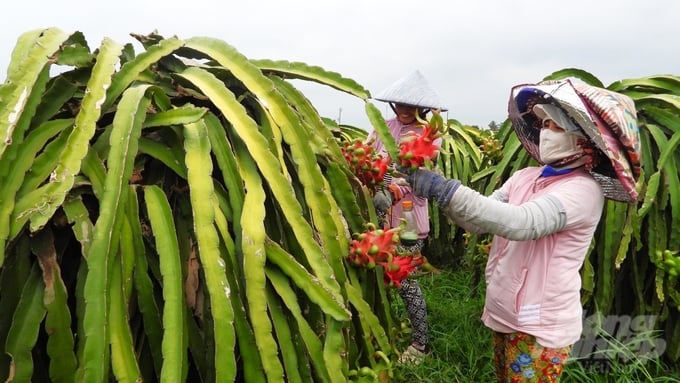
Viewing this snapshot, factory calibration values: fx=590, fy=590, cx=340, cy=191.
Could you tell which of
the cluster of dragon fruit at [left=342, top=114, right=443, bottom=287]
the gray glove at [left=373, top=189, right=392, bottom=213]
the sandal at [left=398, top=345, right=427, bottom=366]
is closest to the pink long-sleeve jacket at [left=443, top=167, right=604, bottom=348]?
the cluster of dragon fruit at [left=342, top=114, right=443, bottom=287]

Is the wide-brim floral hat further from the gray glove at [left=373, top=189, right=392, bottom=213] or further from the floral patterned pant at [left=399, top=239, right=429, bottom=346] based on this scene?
the floral patterned pant at [left=399, top=239, right=429, bottom=346]

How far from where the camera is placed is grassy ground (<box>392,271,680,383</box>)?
2686 millimetres

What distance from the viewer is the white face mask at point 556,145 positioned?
180 cm

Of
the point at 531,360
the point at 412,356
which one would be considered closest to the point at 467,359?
the point at 412,356

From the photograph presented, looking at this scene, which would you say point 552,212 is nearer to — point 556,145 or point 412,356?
point 556,145

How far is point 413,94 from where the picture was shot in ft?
9.04

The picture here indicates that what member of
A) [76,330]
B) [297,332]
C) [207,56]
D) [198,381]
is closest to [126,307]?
[76,330]

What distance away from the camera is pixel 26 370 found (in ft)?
3.70

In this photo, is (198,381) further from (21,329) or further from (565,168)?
(565,168)

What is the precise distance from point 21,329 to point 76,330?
0.12m

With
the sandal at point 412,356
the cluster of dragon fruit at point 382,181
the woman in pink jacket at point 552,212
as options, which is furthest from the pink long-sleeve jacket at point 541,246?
the sandal at point 412,356

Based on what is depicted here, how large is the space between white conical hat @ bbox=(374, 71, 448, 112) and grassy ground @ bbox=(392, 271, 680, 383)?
1.07 metres

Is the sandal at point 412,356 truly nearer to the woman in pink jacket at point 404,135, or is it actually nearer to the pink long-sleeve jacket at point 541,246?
the woman in pink jacket at point 404,135

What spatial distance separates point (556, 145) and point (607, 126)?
0.15m
